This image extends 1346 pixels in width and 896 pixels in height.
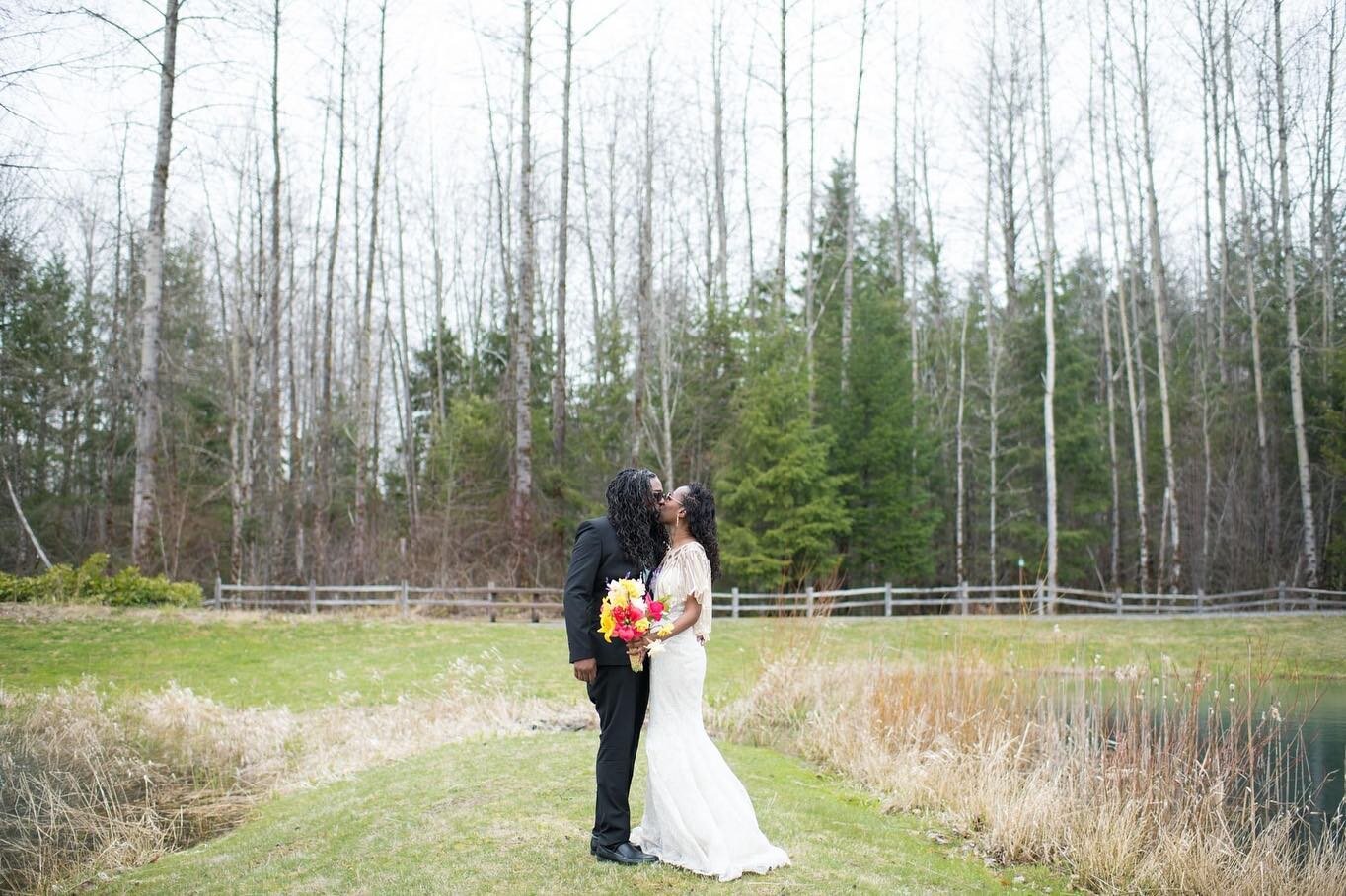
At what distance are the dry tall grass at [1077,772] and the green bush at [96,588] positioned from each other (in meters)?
12.3

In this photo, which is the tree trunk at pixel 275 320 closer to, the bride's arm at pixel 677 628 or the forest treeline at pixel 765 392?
the forest treeline at pixel 765 392

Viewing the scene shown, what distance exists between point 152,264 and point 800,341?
15.3 m

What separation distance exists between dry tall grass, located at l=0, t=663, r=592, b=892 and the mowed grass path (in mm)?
983

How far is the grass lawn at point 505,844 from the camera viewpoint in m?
5.15

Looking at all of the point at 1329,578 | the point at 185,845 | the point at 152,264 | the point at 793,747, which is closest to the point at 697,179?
the point at 152,264

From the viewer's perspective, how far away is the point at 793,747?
10.1 metres

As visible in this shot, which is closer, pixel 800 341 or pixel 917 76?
pixel 800 341

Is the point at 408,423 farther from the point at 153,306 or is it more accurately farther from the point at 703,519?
the point at 703,519

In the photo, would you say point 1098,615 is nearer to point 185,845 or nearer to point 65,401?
point 185,845

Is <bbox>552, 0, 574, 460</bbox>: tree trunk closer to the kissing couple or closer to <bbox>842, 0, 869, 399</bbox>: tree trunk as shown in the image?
<bbox>842, 0, 869, 399</bbox>: tree trunk

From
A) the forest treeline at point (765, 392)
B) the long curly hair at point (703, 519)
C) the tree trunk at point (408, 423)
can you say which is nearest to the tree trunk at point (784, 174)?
the forest treeline at point (765, 392)

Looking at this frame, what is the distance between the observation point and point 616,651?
5078mm

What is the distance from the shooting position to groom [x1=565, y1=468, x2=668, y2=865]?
507 centimetres

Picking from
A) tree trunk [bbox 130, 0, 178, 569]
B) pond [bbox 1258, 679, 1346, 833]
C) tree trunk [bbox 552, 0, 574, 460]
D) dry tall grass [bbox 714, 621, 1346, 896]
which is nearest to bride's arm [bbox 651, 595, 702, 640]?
dry tall grass [bbox 714, 621, 1346, 896]
